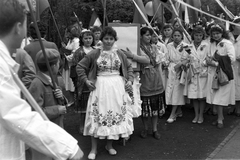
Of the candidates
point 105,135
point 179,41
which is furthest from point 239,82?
point 105,135

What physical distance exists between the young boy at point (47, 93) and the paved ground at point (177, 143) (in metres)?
1.80

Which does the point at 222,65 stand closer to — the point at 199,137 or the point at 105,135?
the point at 199,137

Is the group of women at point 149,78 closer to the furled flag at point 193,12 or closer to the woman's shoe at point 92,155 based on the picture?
the woman's shoe at point 92,155

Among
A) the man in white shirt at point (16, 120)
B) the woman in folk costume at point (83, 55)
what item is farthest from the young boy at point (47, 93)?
the woman in folk costume at point (83, 55)

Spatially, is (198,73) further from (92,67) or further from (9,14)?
(9,14)

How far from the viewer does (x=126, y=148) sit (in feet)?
17.0

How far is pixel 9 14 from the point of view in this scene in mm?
1521

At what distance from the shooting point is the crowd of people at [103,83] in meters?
1.48

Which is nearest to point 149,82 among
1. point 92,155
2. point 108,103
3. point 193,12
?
point 108,103

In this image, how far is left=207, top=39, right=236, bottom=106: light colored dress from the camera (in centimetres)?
600

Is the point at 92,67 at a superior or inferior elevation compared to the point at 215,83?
superior

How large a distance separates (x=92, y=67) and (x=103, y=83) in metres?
0.32

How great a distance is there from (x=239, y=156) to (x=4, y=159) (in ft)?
13.3

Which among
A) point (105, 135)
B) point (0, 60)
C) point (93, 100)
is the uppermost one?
point (0, 60)
